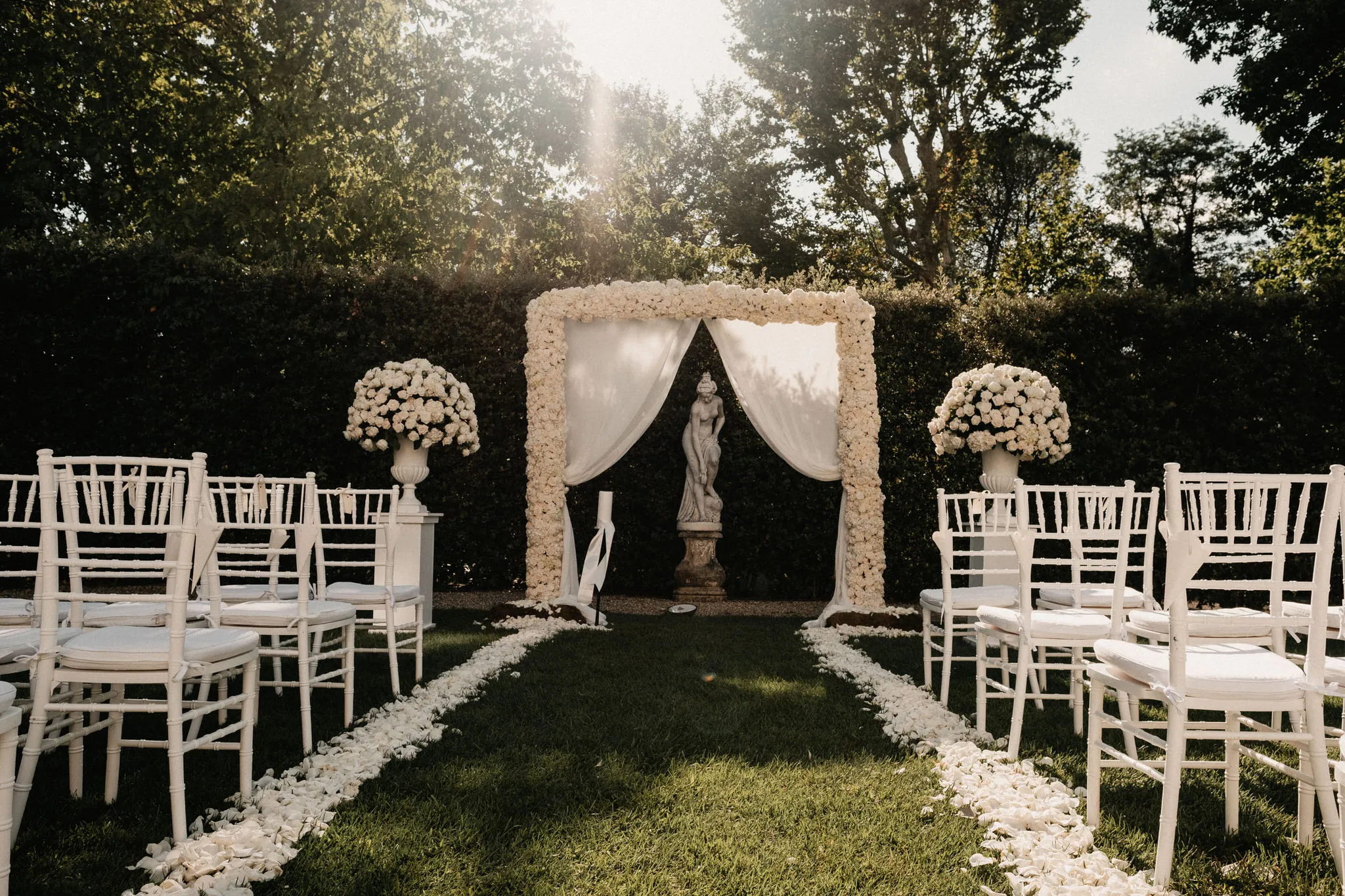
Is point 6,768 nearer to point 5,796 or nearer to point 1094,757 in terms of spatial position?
point 5,796

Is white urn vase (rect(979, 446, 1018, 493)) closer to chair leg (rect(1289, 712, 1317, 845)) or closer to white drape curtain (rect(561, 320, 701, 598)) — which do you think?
white drape curtain (rect(561, 320, 701, 598))

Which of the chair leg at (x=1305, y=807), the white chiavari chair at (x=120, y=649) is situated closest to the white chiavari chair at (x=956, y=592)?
the chair leg at (x=1305, y=807)

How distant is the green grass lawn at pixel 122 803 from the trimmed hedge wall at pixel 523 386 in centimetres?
437

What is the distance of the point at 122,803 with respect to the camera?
9.26 ft

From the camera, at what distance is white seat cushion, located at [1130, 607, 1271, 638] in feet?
10.7

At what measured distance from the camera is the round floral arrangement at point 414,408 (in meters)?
7.16

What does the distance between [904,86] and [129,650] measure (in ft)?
50.1

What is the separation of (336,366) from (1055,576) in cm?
715

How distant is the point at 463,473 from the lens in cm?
850

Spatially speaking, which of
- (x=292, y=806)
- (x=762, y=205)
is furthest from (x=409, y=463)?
(x=762, y=205)

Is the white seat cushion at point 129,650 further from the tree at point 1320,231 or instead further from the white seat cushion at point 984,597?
the tree at point 1320,231

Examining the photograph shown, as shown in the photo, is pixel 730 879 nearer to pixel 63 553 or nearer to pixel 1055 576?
pixel 1055 576

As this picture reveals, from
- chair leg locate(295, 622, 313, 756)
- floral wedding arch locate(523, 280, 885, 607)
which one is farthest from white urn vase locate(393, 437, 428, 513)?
chair leg locate(295, 622, 313, 756)

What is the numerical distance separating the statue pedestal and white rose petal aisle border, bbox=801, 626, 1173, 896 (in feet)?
→ 12.5
